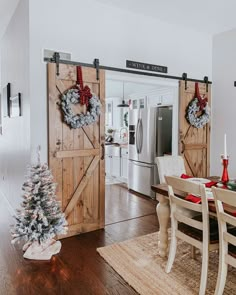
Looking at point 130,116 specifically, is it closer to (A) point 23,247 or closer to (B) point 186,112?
(B) point 186,112

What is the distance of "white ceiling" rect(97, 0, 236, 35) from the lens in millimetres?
3416

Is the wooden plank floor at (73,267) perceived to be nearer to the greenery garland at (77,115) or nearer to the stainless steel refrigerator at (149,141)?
the stainless steel refrigerator at (149,141)

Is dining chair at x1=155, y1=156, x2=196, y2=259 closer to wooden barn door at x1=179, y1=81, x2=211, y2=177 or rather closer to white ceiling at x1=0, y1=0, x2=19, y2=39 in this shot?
wooden barn door at x1=179, y1=81, x2=211, y2=177

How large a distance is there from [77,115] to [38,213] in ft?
4.11

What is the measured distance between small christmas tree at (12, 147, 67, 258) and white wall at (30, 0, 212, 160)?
0.47m

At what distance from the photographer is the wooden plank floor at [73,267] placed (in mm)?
2221

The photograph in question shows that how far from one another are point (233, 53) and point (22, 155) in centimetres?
374

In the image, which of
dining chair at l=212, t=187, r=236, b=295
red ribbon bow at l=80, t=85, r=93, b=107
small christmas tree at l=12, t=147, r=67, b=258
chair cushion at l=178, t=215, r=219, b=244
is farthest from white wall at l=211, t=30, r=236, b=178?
small christmas tree at l=12, t=147, r=67, b=258

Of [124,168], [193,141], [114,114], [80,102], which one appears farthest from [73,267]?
[114,114]

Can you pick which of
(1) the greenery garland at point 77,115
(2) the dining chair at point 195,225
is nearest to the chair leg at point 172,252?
(2) the dining chair at point 195,225

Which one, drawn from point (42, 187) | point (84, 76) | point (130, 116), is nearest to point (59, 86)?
point (84, 76)

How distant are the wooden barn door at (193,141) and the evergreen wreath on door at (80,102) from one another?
1.71m

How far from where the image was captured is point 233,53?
434 cm

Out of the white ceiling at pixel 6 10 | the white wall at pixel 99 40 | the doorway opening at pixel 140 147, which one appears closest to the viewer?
the white wall at pixel 99 40
